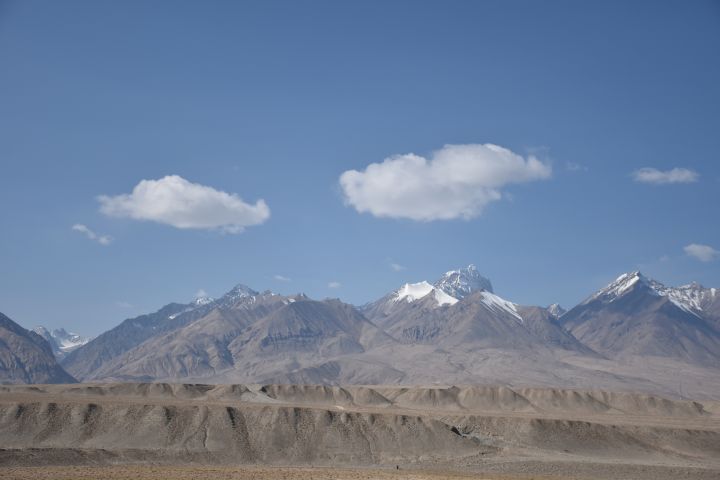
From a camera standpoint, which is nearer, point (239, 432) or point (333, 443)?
point (333, 443)

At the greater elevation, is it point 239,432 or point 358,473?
point 239,432

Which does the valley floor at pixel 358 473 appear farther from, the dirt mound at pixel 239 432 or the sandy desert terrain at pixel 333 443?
Answer: the dirt mound at pixel 239 432

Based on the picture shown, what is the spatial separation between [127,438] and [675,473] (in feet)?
266

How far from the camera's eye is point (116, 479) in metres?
72.7

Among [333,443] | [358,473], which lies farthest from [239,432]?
[358,473]

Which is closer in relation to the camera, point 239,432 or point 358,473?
point 358,473

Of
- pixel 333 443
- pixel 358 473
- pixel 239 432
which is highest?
pixel 239 432

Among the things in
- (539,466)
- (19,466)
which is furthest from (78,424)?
(539,466)

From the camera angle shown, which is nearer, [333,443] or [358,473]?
[358,473]

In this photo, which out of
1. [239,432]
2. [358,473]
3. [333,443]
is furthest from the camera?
[239,432]

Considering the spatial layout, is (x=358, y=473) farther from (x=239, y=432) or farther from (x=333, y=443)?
(x=239, y=432)

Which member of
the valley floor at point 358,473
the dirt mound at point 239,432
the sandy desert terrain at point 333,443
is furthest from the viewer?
the dirt mound at point 239,432

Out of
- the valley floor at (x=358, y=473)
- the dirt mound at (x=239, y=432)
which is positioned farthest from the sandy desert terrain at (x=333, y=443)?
the valley floor at (x=358, y=473)

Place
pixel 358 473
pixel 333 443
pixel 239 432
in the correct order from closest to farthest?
pixel 358 473, pixel 333 443, pixel 239 432
